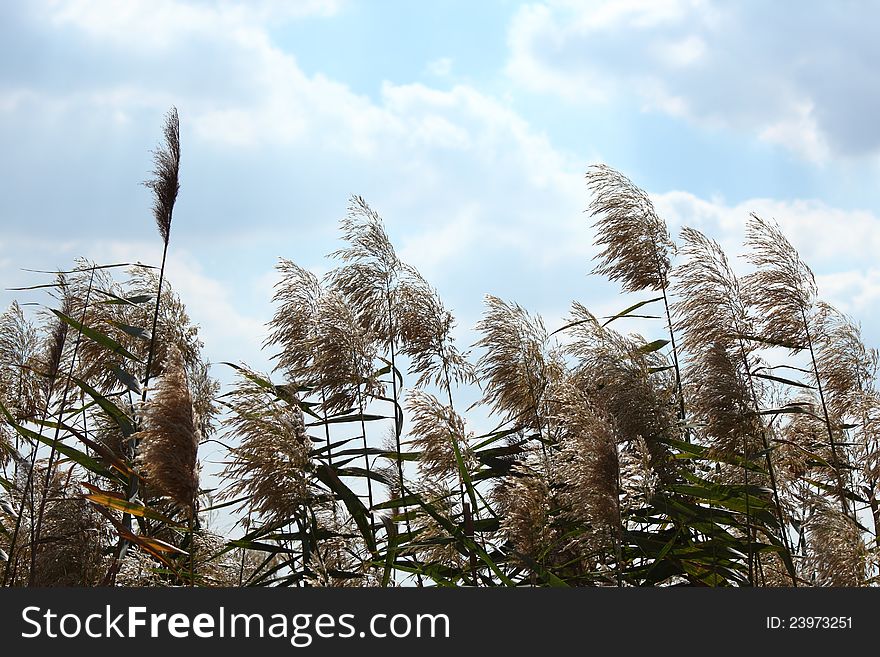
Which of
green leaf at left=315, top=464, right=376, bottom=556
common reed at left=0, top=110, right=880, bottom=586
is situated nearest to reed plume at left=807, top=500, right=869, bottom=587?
Result: common reed at left=0, top=110, right=880, bottom=586

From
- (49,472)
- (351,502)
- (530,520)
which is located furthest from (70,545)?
(530,520)

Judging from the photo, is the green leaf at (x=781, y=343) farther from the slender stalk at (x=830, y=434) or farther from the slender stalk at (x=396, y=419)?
the slender stalk at (x=396, y=419)

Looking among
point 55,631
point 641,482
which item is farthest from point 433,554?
point 55,631

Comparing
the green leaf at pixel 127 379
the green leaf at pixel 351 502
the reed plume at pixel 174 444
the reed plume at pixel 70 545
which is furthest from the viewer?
the green leaf at pixel 127 379

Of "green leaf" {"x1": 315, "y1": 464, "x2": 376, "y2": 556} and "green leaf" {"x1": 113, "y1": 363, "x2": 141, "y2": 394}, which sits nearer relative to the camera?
"green leaf" {"x1": 315, "y1": 464, "x2": 376, "y2": 556}

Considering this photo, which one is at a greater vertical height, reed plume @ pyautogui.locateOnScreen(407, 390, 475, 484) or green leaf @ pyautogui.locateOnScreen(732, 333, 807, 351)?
green leaf @ pyautogui.locateOnScreen(732, 333, 807, 351)

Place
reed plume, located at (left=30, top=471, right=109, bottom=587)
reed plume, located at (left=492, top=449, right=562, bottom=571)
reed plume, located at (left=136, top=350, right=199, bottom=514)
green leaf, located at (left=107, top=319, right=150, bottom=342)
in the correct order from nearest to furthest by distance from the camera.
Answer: reed plume, located at (left=136, top=350, right=199, bottom=514), reed plume, located at (left=492, top=449, right=562, bottom=571), reed plume, located at (left=30, top=471, right=109, bottom=587), green leaf, located at (left=107, top=319, right=150, bottom=342)

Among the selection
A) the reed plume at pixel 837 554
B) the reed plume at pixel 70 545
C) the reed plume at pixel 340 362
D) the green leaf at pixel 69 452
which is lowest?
the reed plume at pixel 837 554

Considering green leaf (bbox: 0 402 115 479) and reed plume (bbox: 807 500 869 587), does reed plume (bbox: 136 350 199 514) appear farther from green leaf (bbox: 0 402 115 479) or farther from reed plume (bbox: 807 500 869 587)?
reed plume (bbox: 807 500 869 587)

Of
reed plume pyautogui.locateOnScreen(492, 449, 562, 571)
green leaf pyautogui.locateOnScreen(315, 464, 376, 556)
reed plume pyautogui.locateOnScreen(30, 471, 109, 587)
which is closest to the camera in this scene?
reed plume pyautogui.locateOnScreen(492, 449, 562, 571)

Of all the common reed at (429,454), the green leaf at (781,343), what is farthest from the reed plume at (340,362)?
the green leaf at (781,343)

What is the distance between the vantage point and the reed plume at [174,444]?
118 inches

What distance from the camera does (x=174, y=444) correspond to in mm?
3021

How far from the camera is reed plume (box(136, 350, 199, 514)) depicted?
300 centimetres
